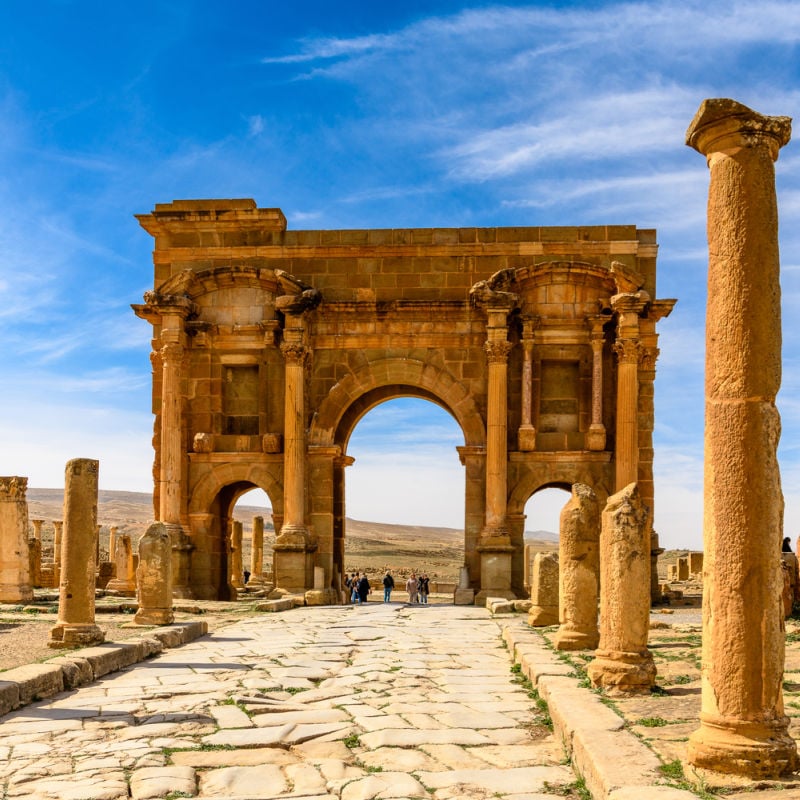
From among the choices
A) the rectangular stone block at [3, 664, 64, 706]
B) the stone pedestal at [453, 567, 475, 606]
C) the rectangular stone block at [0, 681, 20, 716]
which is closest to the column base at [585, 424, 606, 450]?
the stone pedestal at [453, 567, 475, 606]

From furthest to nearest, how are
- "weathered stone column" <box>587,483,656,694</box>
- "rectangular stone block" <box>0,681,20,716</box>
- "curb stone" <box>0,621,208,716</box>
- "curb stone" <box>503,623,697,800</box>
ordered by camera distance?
"weathered stone column" <box>587,483,656,694</box> < "curb stone" <box>0,621,208,716</box> < "rectangular stone block" <box>0,681,20,716</box> < "curb stone" <box>503,623,697,800</box>

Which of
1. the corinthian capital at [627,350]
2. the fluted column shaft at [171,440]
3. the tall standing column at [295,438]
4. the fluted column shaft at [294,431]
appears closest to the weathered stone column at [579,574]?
the corinthian capital at [627,350]

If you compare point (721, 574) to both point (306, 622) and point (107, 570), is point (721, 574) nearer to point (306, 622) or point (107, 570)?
point (306, 622)

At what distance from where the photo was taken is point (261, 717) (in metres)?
7.80

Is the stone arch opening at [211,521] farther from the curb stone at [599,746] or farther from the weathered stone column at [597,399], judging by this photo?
the curb stone at [599,746]

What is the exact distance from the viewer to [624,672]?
26.9 feet

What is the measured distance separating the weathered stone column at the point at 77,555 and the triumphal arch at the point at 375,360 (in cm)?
999

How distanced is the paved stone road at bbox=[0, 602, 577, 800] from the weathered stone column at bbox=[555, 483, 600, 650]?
86 centimetres

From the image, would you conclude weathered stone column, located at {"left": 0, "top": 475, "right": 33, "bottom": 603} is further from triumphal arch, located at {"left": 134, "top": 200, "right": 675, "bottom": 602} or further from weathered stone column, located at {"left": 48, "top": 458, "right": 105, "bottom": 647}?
weathered stone column, located at {"left": 48, "top": 458, "right": 105, "bottom": 647}

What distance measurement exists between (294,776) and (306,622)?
10.1 metres

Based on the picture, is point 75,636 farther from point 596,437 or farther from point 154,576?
point 596,437

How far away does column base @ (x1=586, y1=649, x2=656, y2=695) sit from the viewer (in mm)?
8172

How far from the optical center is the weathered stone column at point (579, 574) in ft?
36.7

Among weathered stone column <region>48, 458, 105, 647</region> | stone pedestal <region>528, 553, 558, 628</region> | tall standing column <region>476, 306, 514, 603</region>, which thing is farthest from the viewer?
tall standing column <region>476, 306, 514, 603</region>
